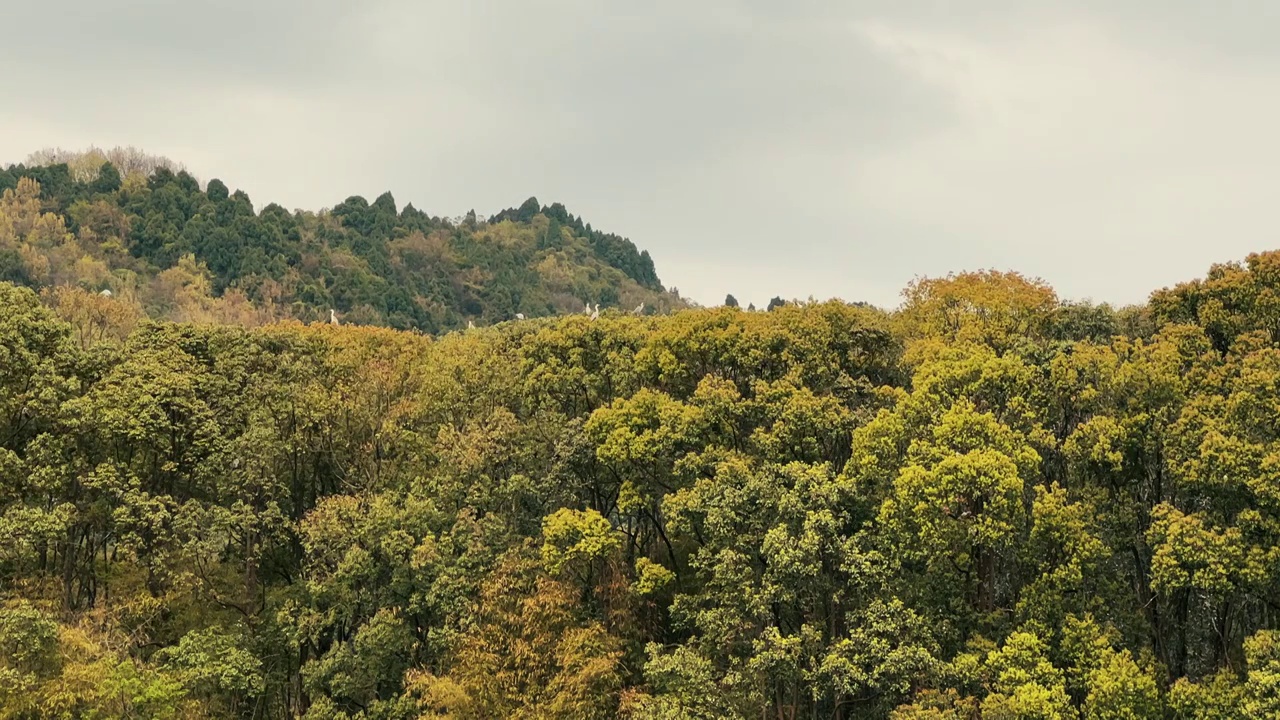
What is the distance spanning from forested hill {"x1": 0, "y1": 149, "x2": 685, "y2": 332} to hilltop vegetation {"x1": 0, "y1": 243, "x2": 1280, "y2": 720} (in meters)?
40.6

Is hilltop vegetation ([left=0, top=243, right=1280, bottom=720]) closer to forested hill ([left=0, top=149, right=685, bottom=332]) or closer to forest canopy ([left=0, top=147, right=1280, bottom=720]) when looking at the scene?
forest canopy ([left=0, top=147, right=1280, bottom=720])

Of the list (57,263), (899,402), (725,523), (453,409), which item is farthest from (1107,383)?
(57,263)

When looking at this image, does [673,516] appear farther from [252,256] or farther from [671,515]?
[252,256]

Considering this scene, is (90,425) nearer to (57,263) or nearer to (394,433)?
(394,433)

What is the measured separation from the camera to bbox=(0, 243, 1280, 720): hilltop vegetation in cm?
1576

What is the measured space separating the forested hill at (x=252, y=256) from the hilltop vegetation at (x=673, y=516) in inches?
1598

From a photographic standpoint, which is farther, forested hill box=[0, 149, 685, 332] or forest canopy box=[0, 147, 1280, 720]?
forested hill box=[0, 149, 685, 332]

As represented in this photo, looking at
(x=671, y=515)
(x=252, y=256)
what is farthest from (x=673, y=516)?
(x=252, y=256)

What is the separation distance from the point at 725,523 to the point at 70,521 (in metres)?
14.3

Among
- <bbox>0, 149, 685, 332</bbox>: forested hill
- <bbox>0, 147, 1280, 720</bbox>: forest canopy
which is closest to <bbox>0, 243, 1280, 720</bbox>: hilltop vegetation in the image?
<bbox>0, 147, 1280, 720</bbox>: forest canopy

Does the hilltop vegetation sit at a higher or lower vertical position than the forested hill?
lower

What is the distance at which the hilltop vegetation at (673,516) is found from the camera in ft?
51.7

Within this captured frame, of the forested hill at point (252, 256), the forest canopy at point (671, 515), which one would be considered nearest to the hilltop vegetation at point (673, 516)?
the forest canopy at point (671, 515)

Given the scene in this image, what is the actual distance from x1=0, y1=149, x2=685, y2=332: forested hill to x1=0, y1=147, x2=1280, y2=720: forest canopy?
4061 centimetres
